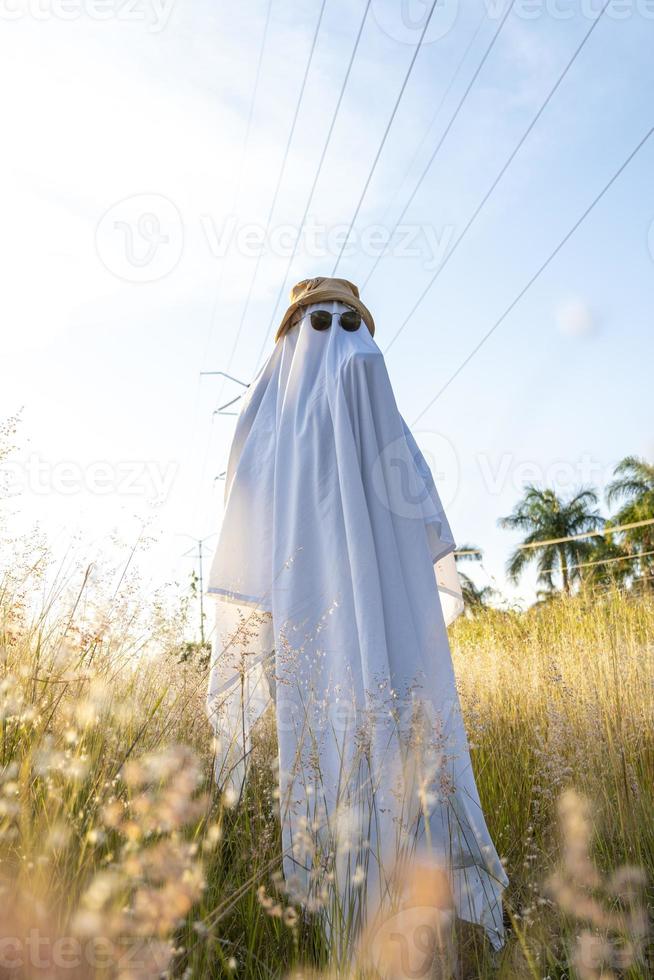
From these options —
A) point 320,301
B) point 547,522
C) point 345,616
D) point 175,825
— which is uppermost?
point 547,522

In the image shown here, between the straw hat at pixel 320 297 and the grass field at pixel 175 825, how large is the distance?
133 centimetres

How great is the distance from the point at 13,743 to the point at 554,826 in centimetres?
191

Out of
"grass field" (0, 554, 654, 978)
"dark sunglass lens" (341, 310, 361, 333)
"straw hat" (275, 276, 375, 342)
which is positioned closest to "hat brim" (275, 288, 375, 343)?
"straw hat" (275, 276, 375, 342)

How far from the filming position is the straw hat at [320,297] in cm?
288

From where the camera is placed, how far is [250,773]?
85.5 inches

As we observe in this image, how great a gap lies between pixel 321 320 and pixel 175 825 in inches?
86.8

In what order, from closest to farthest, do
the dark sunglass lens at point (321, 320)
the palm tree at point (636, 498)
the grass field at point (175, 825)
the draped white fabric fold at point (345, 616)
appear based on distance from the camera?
1. the grass field at point (175, 825)
2. the draped white fabric fold at point (345, 616)
3. the dark sunglass lens at point (321, 320)
4. the palm tree at point (636, 498)

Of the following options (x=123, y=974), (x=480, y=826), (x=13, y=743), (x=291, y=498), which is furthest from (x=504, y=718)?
(x=123, y=974)

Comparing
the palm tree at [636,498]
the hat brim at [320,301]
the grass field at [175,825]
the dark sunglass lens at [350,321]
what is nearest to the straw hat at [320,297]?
the hat brim at [320,301]

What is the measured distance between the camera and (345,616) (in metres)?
2.26

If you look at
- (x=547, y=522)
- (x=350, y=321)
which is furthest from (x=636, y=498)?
(x=350, y=321)

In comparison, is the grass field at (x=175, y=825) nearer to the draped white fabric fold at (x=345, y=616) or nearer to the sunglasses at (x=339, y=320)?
the draped white fabric fold at (x=345, y=616)

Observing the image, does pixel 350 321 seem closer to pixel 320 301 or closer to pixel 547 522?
pixel 320 301

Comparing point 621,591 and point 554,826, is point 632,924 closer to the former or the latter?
point 554,826
